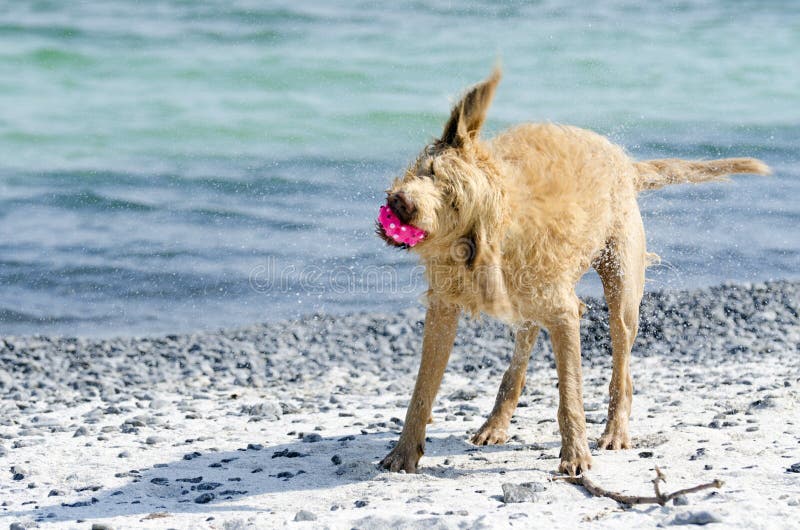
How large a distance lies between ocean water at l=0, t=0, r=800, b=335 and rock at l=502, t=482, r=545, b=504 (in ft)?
7.51

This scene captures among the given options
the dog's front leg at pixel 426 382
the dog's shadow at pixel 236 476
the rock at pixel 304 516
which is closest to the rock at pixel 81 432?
the dog's shadow at pixel 236 476

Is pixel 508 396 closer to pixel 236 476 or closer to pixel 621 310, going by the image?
pixel 621 310

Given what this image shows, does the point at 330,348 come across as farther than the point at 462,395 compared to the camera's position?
Yes

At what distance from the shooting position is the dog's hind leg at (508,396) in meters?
6.25

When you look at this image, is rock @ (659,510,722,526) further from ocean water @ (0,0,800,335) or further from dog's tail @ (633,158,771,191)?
ocean water @ (0,0,800,335)

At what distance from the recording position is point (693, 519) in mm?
4453

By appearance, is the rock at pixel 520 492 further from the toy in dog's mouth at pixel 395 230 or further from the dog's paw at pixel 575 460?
the toy in dog's mouth at pixel 395 230

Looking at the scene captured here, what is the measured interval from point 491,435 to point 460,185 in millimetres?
2125

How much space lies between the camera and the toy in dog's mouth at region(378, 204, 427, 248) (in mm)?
4445

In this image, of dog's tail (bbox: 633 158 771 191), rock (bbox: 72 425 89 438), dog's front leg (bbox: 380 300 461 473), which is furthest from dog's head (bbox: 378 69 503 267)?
rock (bbox: 72 425 89 438)

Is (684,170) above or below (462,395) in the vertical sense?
above

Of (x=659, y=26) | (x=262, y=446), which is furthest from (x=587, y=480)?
(x=659, y=26)

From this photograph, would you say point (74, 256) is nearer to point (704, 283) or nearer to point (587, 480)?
point (704, 283)

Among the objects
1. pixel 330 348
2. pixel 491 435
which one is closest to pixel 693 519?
pixel 491 435
